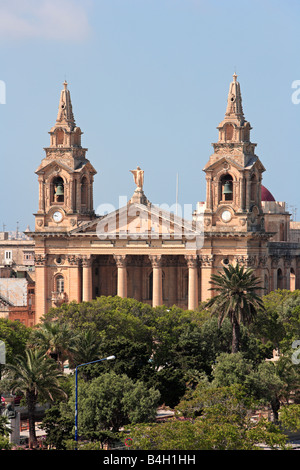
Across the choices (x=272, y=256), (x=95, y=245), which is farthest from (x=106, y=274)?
(x=272, y=256)

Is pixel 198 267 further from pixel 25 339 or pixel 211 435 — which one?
pixel 211 435


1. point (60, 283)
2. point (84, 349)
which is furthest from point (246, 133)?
point (84, 349)

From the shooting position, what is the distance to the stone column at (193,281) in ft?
515

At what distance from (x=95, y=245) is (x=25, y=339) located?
129 feet

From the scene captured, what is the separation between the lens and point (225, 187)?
6245 inches

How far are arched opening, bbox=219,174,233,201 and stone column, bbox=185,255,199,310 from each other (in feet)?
25.6

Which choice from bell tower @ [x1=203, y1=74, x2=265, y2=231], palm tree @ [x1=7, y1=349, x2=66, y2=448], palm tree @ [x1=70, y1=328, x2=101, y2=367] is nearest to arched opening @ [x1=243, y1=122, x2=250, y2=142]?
bell tower @ [x1=203, y1=74, x2=265, y2=231]

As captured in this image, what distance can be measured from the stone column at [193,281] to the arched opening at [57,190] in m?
17.7

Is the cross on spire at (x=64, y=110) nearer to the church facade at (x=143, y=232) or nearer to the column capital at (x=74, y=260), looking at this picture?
the church facade at (x=143, y=232)

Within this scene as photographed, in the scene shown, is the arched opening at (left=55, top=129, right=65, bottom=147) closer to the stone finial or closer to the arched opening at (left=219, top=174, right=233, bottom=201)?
the stone finial

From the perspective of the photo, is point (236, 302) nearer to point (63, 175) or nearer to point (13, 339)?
point (13, 339)

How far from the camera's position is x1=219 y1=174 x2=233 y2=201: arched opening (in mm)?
158575
